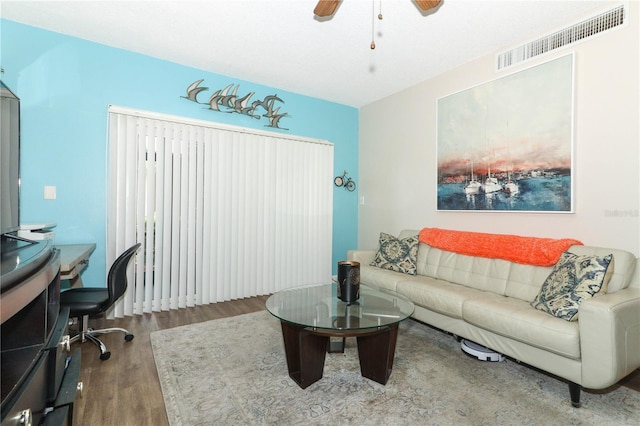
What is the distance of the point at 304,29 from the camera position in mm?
2719

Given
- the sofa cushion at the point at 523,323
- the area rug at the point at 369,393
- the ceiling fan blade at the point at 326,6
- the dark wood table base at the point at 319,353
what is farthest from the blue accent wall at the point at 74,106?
the sofa cushion at the point at 523,323

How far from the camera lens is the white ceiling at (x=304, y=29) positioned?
95.6 inches

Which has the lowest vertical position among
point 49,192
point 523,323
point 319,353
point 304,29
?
point 319,353

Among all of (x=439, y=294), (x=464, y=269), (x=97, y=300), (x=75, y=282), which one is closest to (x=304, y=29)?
(x=439, y=294)

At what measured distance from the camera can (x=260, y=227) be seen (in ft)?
13.1

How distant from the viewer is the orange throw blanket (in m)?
2.45

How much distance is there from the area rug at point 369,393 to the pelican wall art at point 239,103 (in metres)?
2.63

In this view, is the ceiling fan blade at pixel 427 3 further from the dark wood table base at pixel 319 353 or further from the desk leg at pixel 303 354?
the desk leg at pixel 303 354

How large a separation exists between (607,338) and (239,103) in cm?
391

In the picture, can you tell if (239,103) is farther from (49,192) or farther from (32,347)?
(32,347)

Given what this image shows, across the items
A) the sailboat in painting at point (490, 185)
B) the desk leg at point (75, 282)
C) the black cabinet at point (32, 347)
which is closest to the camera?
the black cabinet at point (32, 347)

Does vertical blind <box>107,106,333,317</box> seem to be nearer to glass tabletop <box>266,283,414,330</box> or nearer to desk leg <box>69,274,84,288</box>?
desk leg <box>69,274,84,288</box>

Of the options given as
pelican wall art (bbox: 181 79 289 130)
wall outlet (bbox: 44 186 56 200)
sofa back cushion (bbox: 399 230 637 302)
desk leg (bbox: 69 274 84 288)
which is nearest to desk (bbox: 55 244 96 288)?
desk leg (bbox: 69 274 84 288)

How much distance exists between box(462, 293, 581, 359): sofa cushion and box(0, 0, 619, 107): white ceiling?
232cm
